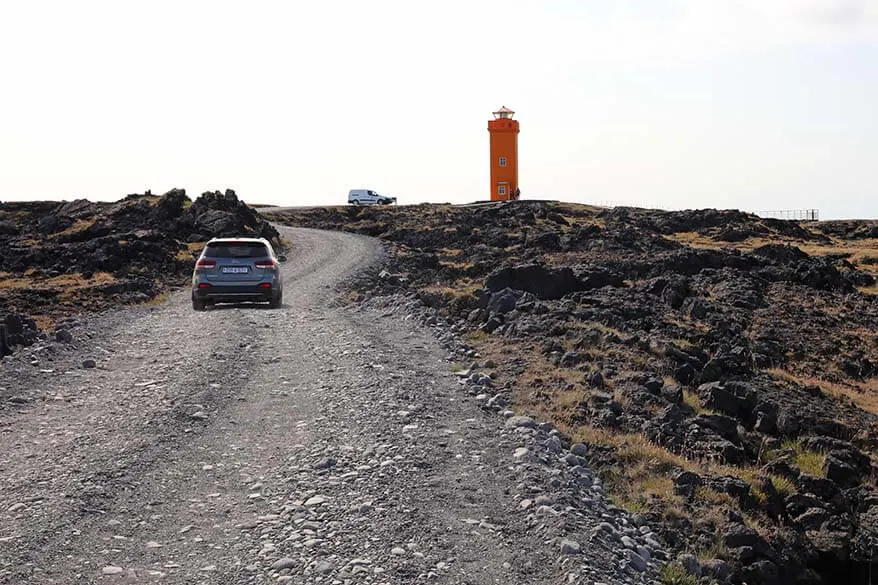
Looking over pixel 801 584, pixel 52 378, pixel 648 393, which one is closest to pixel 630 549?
pixel 801 584

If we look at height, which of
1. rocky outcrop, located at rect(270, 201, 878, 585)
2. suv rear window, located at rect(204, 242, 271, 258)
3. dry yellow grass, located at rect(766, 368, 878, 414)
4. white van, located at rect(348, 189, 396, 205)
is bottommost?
dry yellow grass, located at rect(766, 368, 878, 414)

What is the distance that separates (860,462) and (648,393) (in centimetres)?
361

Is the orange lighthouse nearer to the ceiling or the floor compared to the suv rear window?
nearer to the ceiling

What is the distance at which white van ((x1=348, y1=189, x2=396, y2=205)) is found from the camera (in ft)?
304

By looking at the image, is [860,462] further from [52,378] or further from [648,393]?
[52,378]

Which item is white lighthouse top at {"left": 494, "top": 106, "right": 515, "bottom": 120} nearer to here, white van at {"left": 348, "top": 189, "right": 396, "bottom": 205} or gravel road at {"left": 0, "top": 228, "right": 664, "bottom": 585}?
white van at {"left": 348, "top": 189, "right": 396, "bottom": 205}

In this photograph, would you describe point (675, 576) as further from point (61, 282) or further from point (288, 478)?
point (61, 282)

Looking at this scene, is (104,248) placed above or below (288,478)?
above

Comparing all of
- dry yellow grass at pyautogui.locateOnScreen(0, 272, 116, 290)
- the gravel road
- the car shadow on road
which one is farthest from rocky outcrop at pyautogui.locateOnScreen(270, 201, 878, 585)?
dry yellow grass at pyautogui.locateOnScreen(0, 272, 116, 290)

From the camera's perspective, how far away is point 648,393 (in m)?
15.2

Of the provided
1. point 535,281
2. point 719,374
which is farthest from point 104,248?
point 719,374

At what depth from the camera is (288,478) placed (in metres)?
9.68

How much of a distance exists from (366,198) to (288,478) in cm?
8417

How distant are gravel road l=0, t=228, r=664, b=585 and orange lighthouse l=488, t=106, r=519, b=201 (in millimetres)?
75096
